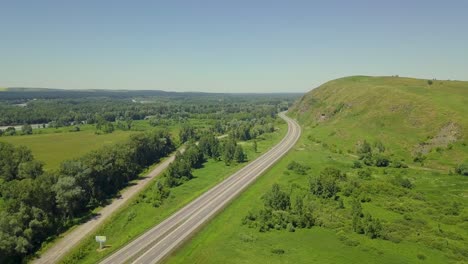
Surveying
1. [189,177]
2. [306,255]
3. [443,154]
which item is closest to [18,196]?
[189,177]

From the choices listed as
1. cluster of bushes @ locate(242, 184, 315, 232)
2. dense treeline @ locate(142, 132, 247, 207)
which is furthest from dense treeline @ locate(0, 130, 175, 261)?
cluster of bushes @ locate(242, 184, 315, 232)

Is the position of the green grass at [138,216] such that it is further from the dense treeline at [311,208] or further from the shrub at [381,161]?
the shrub at [381,161]

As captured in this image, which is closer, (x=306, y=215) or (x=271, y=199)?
(x=306, y=215)

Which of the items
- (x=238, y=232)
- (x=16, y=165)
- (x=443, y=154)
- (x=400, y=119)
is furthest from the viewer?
(x=400, y=119)

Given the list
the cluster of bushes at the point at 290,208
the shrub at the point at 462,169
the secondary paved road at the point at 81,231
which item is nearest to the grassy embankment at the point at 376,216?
the cluster of bushes at the point at 290,208

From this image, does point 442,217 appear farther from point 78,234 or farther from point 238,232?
point 78,234

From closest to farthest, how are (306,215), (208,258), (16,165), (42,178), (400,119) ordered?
(208,258), (306,215), (42,178), (16,165), (400,119)

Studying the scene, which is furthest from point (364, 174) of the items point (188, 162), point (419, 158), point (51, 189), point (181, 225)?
point (51, 189)

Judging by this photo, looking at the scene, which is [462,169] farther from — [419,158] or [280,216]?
[280,216]
